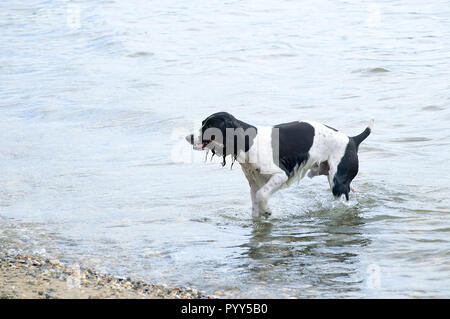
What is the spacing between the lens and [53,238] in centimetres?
737

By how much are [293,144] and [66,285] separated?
9.28 ft

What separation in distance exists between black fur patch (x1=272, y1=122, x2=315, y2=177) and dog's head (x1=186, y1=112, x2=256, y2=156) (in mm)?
446

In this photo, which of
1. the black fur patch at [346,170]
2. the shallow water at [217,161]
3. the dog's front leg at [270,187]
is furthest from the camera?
the black fur patch at [346,170]

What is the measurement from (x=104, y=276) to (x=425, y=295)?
248 centimetres

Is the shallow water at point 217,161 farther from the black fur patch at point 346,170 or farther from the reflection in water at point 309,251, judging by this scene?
the black fur patch at point 346,170

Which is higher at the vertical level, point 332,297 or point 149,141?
point 332,297

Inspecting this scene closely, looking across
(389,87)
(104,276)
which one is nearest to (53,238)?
(104,276)

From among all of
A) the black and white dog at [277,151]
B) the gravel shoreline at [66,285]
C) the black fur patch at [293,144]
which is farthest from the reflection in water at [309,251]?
the gravel shoreline at [66,285]

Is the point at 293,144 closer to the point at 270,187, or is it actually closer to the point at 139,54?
the point at 270,187

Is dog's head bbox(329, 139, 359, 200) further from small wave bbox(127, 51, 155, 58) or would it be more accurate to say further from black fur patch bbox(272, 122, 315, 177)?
small wave bbox(127, 51, 155, 58)

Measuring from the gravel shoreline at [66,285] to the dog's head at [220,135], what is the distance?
1586mm

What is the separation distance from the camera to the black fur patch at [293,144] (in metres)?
7.54
